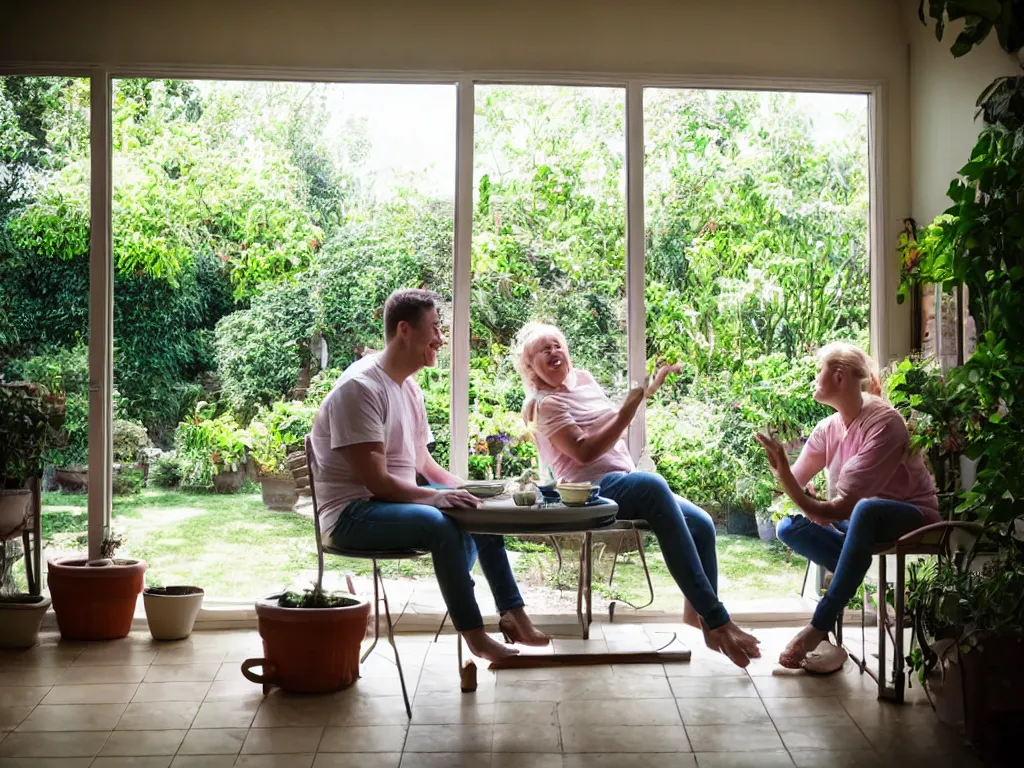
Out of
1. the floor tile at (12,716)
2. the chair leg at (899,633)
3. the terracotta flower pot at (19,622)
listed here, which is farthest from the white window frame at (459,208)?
the chair leg at (899,633)

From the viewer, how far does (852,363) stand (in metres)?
4.22

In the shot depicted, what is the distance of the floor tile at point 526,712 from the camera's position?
11.5 ft

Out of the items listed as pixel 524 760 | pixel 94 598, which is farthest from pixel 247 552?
pixel 524 760

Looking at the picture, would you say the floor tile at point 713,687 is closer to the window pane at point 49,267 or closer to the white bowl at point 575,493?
the white bowl at point 575,493

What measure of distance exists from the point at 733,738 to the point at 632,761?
1.18ft

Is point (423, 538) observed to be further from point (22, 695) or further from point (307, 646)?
point (22, 695)

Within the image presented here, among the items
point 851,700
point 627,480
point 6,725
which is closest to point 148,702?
point 6,725

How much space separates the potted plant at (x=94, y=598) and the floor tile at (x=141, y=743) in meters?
1.23

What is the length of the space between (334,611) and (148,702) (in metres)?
0.64

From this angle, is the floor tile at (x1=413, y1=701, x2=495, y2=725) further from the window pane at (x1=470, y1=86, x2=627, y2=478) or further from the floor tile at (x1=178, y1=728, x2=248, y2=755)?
the window pane at (x1=470, y1=86, x2=627, y2=478)

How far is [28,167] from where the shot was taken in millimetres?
4867

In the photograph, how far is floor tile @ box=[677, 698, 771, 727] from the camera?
11.5 ft

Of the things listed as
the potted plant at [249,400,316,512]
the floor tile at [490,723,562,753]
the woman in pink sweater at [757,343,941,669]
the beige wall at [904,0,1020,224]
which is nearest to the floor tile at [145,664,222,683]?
the potted plant at [249,400,316,512]

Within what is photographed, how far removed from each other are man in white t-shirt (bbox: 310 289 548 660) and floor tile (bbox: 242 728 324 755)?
0.66 m
